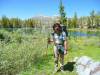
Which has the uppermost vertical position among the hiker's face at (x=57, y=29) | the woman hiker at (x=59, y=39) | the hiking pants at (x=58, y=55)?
the hiker's face at (x=57, y=29)

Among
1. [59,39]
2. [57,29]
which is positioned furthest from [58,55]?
[57,29]

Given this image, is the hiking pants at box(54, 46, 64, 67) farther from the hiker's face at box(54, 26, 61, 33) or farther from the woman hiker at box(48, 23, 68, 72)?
the hiker's face at box(54, 26, 61, 33)

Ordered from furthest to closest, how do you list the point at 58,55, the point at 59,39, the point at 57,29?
the point at 58,55 < the point at 59,39 < the point at 57,29

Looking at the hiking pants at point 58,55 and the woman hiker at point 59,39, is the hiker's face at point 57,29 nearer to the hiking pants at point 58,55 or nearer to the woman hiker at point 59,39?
the woman hiker at point 59,39

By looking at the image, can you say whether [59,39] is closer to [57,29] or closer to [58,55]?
[57,29]

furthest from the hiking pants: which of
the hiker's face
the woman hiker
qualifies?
the hiker's face

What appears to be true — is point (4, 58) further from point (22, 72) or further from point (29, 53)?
point (29, 53)

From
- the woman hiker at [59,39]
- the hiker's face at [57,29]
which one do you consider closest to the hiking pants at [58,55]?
the woman hiker at [59,39]

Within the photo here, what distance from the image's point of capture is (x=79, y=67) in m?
9.37

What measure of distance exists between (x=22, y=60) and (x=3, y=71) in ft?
5.05

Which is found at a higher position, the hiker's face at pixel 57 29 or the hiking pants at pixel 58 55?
the hiker's face at pixel 57 29

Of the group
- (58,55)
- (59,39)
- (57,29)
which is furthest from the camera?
(58,55)

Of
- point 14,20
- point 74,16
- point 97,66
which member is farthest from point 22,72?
point 14,20

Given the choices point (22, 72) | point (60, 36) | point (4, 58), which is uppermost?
point (60, 36)
